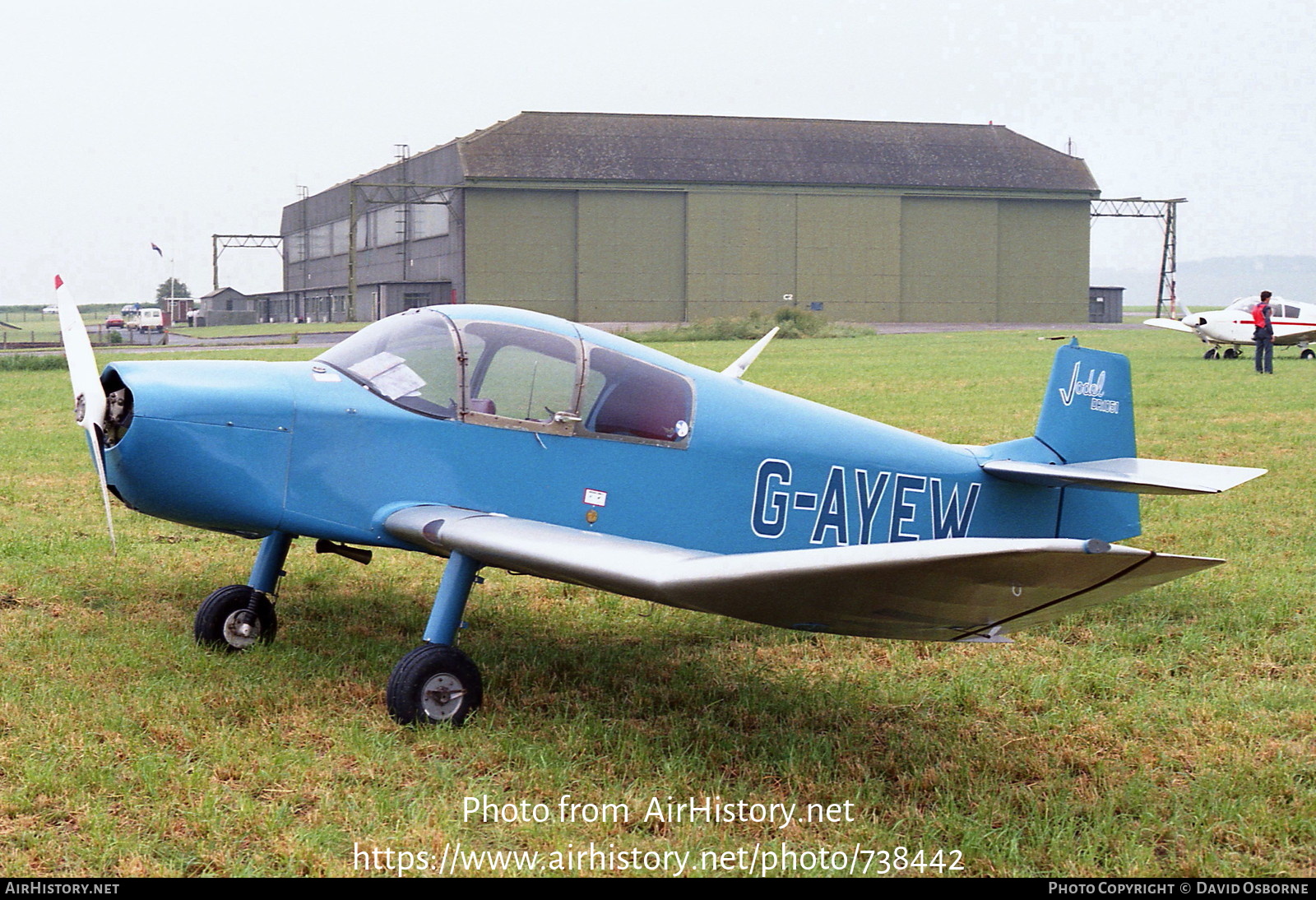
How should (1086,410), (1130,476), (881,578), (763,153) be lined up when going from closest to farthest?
1. (881,578)
2. (1130,476)
3. (1086,410)
4. (763,153)

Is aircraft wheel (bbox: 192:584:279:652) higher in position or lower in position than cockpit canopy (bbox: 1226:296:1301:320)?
lower

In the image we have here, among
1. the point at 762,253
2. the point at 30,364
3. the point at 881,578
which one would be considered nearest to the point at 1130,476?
the point at 881,578

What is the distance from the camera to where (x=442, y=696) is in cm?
514

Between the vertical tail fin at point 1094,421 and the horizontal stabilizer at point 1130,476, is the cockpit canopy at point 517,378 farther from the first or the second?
the vertical tail fin at point 1094,421

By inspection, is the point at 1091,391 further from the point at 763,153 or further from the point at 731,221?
the point at 763,153

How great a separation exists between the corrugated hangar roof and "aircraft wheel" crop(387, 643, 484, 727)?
55127mm

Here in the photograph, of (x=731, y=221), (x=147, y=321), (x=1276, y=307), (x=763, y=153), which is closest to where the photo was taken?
(x=1276, y=307)

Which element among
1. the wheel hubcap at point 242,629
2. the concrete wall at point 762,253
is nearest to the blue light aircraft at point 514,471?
the wheel hubcap at point 242,629

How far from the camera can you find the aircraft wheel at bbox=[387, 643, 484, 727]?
16.5ft

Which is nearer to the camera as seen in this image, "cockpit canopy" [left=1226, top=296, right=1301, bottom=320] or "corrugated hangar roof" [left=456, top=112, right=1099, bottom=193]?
"cockpit canopy" [left=1226, top=296, right=1301, bottom=320]

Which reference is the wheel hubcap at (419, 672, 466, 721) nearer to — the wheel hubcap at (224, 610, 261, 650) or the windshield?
the windshield

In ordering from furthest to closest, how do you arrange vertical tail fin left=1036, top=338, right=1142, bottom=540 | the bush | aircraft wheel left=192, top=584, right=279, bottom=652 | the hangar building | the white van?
the hangar building
the white van
the bush
vertical tail fin left=1036, top=338, right=1142, bottom=540
aircraft wheel left=192, top=584, right=279, bottom=652

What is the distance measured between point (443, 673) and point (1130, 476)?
386 centimetres

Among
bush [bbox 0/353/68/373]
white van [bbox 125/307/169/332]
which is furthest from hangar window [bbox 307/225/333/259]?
bush [bbox 0/353/68/373]
